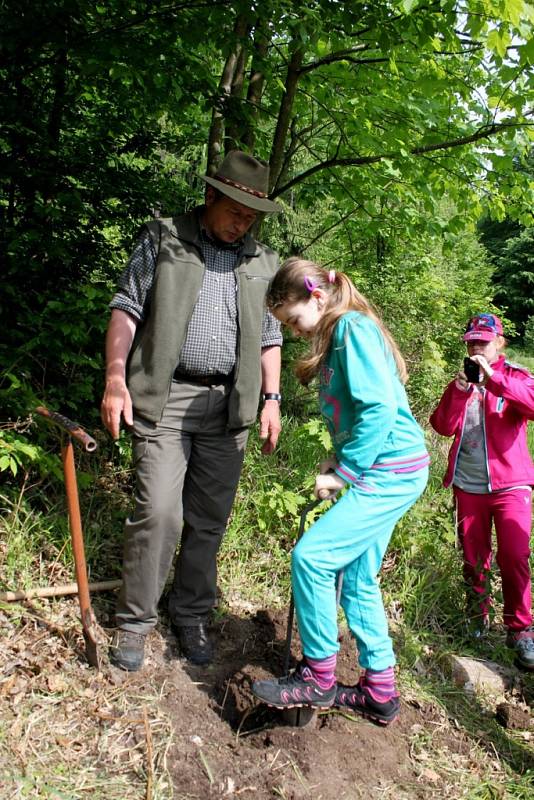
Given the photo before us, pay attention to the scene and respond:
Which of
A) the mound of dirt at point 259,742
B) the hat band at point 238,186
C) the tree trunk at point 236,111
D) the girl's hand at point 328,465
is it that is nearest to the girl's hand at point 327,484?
the girl's hand at point 328,465

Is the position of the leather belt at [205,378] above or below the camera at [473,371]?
below

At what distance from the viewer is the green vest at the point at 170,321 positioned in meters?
2.73

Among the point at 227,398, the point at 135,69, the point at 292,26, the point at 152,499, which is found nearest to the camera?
the point at 152,499

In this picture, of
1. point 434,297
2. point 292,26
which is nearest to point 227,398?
point 292,26

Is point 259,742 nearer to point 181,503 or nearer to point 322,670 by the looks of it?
point 322,670

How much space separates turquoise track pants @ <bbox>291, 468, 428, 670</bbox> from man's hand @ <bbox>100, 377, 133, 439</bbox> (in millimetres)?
933

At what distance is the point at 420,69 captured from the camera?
193 inches

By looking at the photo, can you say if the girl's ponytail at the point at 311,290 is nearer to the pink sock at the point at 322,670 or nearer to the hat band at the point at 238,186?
the hat band at the point at 238,186

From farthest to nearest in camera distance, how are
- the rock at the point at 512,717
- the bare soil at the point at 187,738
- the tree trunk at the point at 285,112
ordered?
A: the tree trunk at the point at 285,112, the rock at the point at 512,717, the bare soil at the point at 187,738

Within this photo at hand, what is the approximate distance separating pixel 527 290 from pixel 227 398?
31.2 meters

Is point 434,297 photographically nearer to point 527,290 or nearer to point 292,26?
point 292,26

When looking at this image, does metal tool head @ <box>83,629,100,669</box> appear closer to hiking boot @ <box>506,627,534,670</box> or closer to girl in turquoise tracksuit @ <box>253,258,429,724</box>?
girl in turquoise tracksuit @ <box>253,258,429,724</box>

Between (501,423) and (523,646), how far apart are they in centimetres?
127

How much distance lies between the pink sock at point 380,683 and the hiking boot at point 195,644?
826 millimetres
